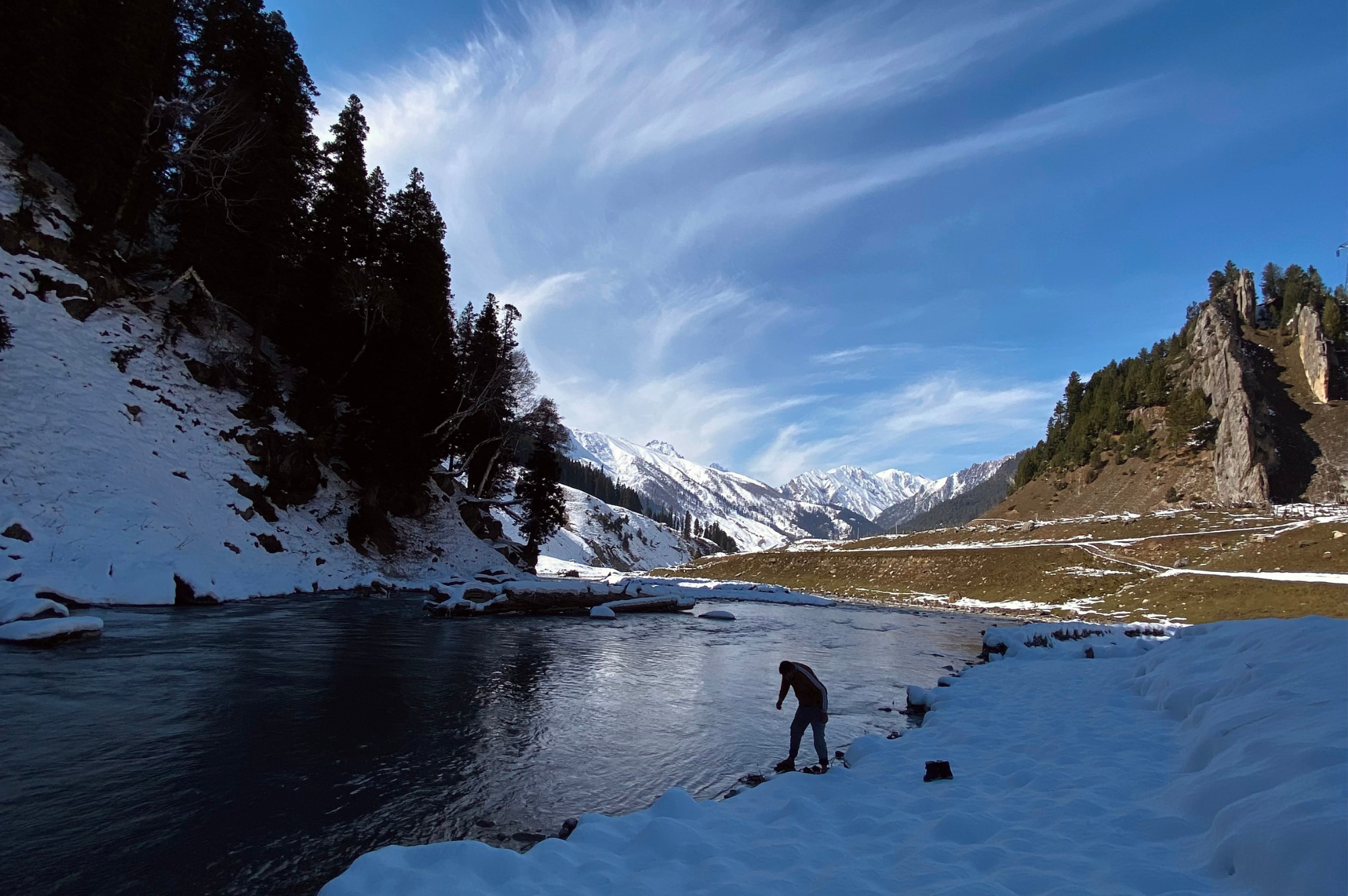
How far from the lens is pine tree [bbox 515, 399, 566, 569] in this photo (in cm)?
5359

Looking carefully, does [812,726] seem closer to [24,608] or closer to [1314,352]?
[24,608]

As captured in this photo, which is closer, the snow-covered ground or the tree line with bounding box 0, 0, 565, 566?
the snow-covered ground

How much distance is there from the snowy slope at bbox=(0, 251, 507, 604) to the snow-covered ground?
20.9m

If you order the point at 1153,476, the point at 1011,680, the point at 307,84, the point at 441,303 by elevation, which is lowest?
the point at 1011,680

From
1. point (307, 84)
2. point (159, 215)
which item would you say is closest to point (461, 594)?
point (159, 215)

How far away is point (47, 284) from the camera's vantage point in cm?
2591

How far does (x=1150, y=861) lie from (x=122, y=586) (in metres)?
28.8

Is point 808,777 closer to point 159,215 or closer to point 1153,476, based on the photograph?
point 159,215

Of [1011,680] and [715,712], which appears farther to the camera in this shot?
[1011,680]

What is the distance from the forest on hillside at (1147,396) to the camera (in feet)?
301

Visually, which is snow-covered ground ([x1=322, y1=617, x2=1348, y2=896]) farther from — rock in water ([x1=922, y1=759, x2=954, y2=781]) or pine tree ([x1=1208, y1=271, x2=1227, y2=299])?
pine tree ([x1=1208, y1=271, x2=1227, y2=299])

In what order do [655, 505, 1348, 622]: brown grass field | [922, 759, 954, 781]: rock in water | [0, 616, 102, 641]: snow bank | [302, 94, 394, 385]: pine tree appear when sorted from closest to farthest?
[922, 759, 954, 781]: rock in water < [0, 616, 102, 641]: snow bank < [655, 505, 1348, 622]: brown grass field < [302, 94, 394, 385]: pine tree

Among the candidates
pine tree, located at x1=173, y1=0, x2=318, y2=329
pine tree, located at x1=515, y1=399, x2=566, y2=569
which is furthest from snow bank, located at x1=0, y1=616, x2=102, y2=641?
pine tree, located at x1=515, y1=399, x2=566, y2=569

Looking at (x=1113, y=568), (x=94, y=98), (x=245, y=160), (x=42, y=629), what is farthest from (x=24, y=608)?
(x=1113, y=568)
